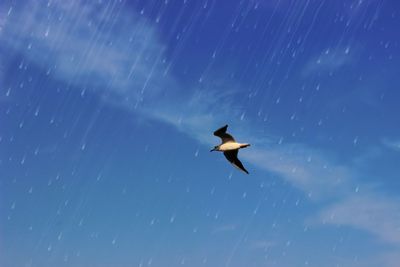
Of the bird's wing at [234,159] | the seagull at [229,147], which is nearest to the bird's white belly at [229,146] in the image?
the seagull at [229,147]

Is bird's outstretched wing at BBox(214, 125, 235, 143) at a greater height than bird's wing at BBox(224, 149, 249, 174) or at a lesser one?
greater

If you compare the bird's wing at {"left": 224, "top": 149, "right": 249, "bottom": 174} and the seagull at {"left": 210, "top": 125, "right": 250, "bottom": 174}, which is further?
the bird's wing at {"left": 224, "top": 149, "right": 249, "bottom": 174}

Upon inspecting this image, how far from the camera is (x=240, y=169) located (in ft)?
126

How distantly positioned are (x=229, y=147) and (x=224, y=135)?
103 centimetres

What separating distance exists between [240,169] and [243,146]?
8.16 feet

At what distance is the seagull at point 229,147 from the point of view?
1439 inches

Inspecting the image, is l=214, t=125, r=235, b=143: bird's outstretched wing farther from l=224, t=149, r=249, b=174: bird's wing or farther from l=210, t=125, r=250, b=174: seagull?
l=224, t=149, r=249, b=174: bird's wing

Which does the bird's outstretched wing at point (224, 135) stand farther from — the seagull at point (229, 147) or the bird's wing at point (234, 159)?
the bird's wing at point (234, 159)

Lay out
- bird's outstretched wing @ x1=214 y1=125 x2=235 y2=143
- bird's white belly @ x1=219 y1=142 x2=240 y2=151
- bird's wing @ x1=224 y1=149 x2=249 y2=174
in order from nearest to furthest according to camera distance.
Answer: bird's outstretched wing @ x1=214 y1=125 x2=235 y2=143, bird's white belly @ x1=219 y1=142 x2=240 y2=151, bird's wing @ x1=224 y1=149 x2=249 y2=174

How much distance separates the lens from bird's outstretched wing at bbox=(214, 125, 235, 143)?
36.1 metres

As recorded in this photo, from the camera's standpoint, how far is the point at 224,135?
36.9m

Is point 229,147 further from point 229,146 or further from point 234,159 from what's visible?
Result: point 234,159

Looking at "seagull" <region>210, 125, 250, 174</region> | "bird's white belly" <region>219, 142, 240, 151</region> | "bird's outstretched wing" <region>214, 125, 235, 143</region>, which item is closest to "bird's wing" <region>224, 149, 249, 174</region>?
"seagull" <region>210, 125, 250, 174</region>

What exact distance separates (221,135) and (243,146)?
1.80 meters
